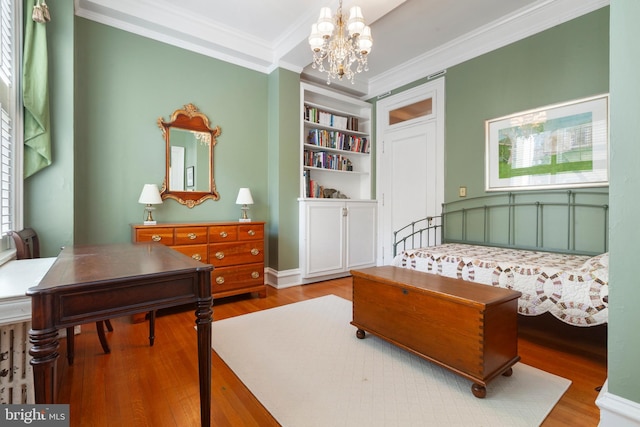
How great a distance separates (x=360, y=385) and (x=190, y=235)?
1.97 meters

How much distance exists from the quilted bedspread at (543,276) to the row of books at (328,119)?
7.57 ft

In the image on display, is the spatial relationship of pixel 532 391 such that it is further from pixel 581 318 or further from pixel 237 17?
pixel 237 17

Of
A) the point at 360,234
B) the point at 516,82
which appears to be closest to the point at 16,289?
the point at 360,234

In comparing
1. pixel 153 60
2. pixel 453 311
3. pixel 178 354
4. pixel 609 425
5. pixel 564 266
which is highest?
pixel 153 60

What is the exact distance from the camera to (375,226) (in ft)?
14.5

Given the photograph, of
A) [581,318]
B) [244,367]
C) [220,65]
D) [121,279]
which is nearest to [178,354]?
[244,367]

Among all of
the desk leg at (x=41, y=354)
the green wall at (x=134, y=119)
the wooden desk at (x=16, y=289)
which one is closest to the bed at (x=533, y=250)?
the green wall at (x=134, y=119)

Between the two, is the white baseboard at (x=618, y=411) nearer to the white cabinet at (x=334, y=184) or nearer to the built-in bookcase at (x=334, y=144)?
the white cabinet at (x=334, y=184)

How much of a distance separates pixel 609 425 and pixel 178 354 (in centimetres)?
220

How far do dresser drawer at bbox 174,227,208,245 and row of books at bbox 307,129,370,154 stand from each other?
6.31ft

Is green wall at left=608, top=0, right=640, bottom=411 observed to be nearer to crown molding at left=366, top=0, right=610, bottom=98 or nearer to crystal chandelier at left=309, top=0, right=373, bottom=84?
crystal chandelier at left=309, top=0, right=373, bottom=84

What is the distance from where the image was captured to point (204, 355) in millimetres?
1202

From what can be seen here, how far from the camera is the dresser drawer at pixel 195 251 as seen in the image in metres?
2.73

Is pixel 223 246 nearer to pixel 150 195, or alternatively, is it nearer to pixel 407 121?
pixel 150 195
